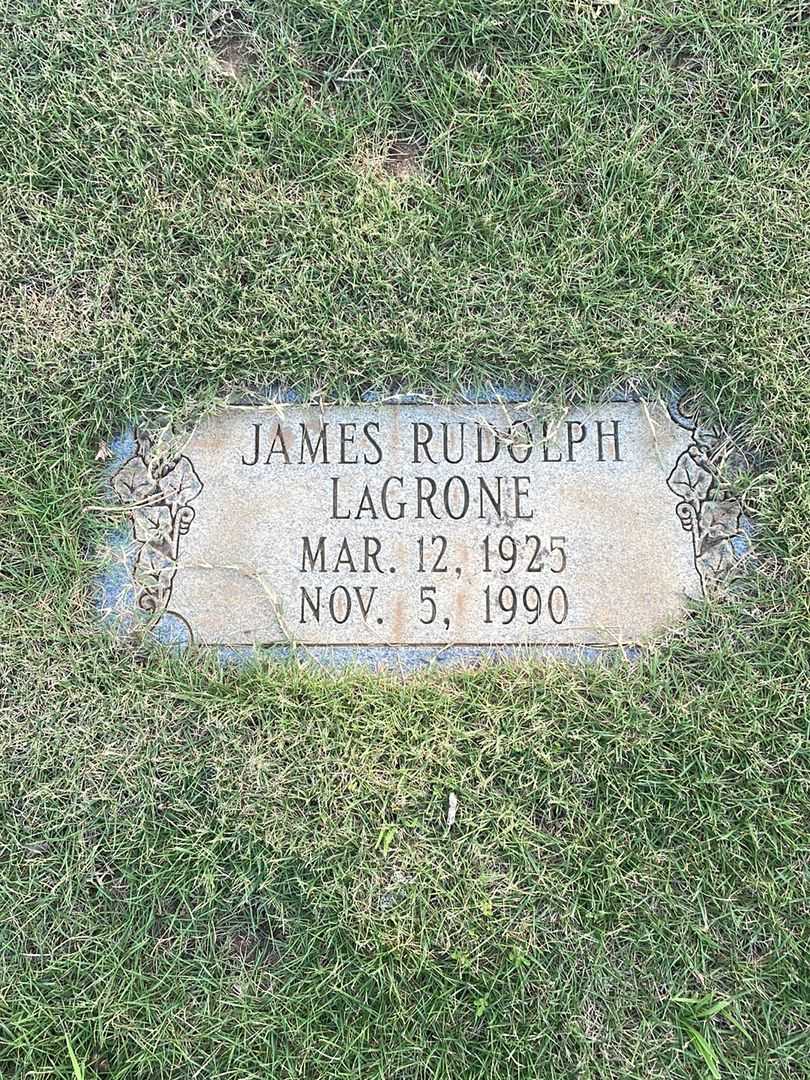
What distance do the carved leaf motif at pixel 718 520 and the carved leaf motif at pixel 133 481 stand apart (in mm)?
1653

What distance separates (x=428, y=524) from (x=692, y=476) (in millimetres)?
797

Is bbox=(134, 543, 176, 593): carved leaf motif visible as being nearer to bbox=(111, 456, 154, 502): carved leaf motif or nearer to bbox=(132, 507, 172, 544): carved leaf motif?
bbox=(132, 507, 172, 544): carved leaf motif

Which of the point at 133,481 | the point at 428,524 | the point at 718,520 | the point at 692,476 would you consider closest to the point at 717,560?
the point at 718,520

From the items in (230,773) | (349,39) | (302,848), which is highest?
(349,39)

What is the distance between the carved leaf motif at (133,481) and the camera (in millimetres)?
2580

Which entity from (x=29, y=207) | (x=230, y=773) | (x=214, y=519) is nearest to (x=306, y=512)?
(x=214, y=519)

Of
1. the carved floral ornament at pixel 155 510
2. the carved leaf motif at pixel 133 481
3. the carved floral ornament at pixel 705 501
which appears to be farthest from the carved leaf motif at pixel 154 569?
the carved floral ornament at pixel 705 501

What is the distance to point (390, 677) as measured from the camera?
7.99 feet

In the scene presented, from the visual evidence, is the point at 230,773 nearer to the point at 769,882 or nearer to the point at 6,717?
the point at 6,717

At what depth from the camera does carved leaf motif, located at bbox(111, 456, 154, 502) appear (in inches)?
102

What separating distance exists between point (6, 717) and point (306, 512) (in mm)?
1038

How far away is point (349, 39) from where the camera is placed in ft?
8.71

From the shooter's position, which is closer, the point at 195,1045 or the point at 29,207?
the point at 195,1045

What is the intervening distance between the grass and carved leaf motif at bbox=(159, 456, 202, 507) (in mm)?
245
